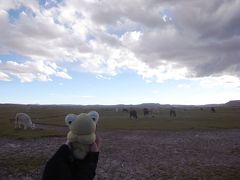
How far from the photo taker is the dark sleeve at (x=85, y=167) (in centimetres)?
506

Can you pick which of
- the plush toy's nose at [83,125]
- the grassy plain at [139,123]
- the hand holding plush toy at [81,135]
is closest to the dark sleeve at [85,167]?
the hand holding plush toy at [81,135]

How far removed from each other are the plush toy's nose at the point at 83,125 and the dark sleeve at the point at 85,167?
13.8 inches

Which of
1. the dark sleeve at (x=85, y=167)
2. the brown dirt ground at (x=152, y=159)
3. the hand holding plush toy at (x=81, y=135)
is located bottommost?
the brown dirt ground at (x=152, y=159)

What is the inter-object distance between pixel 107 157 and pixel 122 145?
19.1 ft

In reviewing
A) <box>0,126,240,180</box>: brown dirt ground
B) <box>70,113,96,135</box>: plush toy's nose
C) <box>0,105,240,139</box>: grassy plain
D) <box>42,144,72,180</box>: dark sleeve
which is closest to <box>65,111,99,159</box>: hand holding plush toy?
<box>70,113,96,135</box>: plush toy's nose

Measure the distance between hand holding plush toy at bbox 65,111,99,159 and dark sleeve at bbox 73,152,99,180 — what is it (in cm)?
9

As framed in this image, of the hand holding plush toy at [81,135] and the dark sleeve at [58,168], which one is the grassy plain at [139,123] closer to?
the hand holding plush toy at [81,135]

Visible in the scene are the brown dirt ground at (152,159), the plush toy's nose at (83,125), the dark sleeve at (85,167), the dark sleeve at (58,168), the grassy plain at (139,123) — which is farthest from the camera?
the grassy plain at (139,123)

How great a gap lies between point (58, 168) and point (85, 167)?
1.49 feet

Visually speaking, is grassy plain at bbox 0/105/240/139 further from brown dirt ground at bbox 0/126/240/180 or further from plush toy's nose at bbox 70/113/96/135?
plush toy's nose at bbox 70/113/96/135

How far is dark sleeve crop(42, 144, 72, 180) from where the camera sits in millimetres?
4805

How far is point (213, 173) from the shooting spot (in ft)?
58.9

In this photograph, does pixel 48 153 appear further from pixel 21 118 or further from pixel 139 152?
pixel 21 118

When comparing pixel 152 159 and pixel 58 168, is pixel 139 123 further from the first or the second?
pixel 58 168
